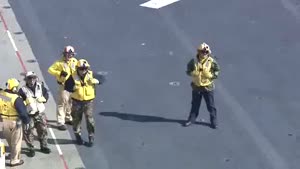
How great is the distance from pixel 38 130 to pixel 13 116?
0.88m

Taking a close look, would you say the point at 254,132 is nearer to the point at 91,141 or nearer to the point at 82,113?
the point at 91,141

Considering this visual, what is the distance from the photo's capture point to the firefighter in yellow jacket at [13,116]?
1572 centimetres

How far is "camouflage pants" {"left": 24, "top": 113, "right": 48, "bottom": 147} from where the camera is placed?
1641cm

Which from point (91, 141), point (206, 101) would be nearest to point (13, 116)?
point (91, 141)

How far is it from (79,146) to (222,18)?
7349 mm

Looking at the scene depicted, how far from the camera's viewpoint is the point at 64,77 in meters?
17.0

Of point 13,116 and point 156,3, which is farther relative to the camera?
point 156,3

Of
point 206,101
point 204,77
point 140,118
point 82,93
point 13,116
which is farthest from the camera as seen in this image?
point 140,118

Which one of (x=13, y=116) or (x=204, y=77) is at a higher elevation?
(x=13, y=116)

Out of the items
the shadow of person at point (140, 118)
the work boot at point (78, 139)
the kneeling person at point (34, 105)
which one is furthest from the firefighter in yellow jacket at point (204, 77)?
the kneeling person at point (34, 105)

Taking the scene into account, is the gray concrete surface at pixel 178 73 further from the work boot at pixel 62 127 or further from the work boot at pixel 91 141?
the work boot at pixel 62 127

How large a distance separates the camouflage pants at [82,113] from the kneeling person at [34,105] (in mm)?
632

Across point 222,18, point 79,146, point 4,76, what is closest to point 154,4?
point 222,18

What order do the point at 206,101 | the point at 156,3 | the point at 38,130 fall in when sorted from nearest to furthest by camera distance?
the point at 38,130 → the point at 206,101 → the point at 156,3
